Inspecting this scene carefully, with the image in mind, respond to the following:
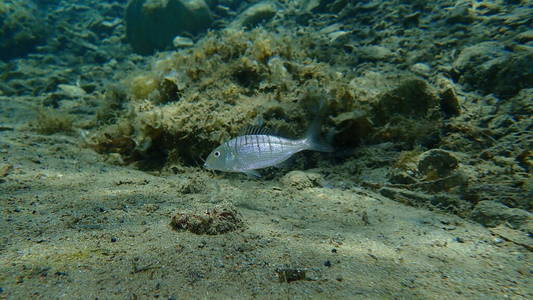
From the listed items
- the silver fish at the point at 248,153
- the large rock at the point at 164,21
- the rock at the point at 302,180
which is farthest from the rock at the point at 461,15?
the large rock at the point at 164,21

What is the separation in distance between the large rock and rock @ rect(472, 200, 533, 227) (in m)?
14.6

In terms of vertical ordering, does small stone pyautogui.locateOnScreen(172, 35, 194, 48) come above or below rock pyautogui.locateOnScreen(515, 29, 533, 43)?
above

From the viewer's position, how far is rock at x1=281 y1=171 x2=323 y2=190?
3.69m

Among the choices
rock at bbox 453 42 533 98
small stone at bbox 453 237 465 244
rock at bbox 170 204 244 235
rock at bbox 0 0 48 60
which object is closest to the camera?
rock at bbox 170 204 244 235

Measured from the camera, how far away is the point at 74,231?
2432mm

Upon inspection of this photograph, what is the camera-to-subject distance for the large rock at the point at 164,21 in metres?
15.0

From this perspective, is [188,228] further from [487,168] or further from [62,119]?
[62,119]

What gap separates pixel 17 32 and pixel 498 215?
21.2 metres

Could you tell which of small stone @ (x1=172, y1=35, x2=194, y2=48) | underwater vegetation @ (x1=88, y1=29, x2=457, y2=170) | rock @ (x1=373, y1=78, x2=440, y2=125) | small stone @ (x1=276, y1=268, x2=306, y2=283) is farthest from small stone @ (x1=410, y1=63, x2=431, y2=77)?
small stone @ (x1=172, y1=35, x2=194, y2=48)

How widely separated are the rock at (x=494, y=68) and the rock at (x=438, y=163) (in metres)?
1.99

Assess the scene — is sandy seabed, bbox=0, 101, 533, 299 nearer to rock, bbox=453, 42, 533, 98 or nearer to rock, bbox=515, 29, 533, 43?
rock, bbox=453, 42, 533, 98

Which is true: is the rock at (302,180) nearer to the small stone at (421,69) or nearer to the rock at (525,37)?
the small stone at (421,69)

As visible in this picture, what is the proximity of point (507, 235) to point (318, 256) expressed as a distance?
1.77m

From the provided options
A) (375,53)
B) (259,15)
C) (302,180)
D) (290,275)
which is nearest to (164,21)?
(259,15)
